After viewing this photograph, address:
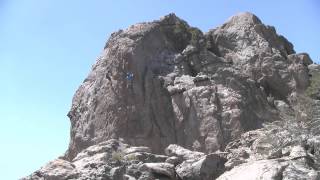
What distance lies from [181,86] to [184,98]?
0.60 m

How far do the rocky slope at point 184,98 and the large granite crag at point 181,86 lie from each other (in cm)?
4

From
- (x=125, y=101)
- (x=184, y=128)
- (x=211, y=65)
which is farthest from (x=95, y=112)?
(x=211, y=65)

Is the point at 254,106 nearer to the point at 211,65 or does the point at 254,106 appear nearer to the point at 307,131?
the point at 211,65

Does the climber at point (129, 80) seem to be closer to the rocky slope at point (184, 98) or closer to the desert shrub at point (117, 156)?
the rocky slope at point (184, 98)

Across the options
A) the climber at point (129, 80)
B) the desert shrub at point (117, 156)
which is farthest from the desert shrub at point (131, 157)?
the climber at point (129, 80)

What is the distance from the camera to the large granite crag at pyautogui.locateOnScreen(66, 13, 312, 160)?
20.5m

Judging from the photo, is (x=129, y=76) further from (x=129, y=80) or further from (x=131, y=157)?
(x=131, y=157)

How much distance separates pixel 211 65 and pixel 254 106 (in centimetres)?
284

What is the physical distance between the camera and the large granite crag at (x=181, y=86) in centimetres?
2045

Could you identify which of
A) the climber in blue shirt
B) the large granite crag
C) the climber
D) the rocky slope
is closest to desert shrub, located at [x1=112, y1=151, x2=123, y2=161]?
the rocky slope

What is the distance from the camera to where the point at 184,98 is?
830 inches

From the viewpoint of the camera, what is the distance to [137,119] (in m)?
20.9

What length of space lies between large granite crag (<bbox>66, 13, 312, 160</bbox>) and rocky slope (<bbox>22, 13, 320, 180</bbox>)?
42 mm

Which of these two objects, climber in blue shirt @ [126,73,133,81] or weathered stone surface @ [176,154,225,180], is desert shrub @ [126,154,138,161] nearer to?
weathered stone surface @ [176,154,225,180]
